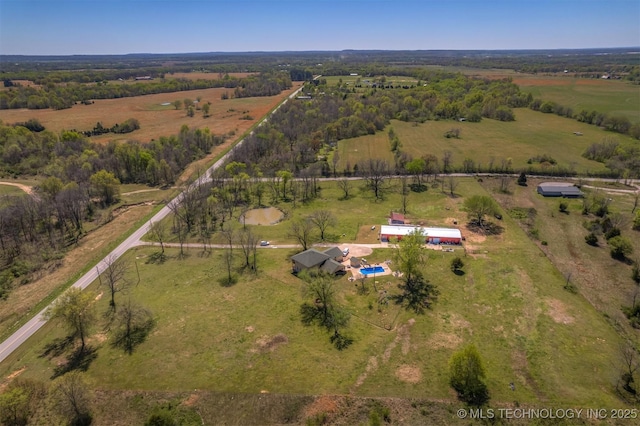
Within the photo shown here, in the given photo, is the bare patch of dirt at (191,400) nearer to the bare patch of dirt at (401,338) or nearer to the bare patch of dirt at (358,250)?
the bare patch of dirt at (401,338)

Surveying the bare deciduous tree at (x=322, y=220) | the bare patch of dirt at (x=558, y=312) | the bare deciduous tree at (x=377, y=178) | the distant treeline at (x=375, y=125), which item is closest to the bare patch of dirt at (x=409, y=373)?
the bare patch of dirt at (x=558, y=312)

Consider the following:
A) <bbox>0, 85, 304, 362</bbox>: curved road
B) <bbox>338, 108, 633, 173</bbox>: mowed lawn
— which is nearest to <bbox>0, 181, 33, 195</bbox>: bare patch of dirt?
<bbox>0, 85, 304, 362</bbox>: curved road

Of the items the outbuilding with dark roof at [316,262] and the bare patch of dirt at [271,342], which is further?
the outbuilding with dark roof at [316,262]

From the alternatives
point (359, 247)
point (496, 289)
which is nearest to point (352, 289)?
point (359, 247)

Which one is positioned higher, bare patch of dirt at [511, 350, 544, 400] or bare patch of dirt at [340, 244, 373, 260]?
bare patch of dirt at [340, 244, 373, 260]

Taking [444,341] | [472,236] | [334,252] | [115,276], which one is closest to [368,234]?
[334,252]

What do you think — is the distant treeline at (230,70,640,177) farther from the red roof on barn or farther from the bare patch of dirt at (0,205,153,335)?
the bare patch of dirt at (0,205,153,335)
